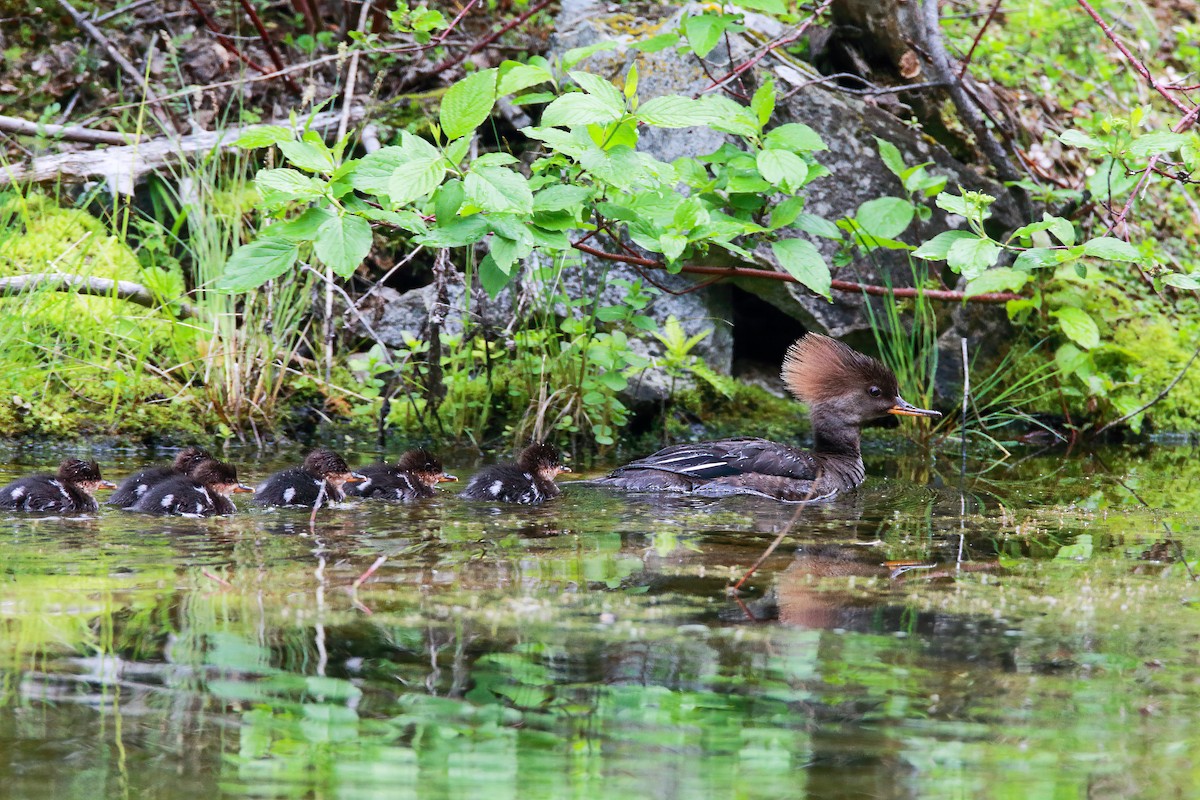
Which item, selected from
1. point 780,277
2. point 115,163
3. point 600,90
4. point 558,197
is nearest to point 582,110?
point 600,90

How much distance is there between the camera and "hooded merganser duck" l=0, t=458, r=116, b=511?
484cm

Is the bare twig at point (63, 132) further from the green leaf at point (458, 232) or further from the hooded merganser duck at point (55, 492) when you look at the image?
the green leaf at point (458, 232)

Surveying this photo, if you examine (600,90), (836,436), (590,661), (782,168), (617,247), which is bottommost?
(590,661)

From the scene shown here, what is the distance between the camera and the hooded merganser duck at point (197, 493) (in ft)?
16.0

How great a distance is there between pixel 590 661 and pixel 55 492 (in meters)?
2.95

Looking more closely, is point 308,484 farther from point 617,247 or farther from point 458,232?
point 617,247

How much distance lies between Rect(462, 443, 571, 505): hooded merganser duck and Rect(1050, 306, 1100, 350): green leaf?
128 inches

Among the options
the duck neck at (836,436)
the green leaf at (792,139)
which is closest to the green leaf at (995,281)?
the duck neck at (836,436)

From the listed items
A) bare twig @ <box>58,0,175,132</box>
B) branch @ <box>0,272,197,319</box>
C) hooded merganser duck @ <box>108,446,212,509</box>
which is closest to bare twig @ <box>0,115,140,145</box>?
bare twig @ <box>58,0,175,132</box>

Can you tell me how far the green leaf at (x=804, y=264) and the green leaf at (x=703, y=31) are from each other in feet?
3.19

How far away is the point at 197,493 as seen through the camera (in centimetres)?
493

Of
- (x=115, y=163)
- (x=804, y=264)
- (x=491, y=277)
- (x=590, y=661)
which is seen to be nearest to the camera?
(x=590, y=661)

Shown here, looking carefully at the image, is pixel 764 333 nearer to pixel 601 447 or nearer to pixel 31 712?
pixel 601 447

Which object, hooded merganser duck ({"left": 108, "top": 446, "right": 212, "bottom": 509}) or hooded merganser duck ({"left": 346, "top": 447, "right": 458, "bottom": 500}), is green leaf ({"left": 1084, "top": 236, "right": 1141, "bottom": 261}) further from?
hooded merganser duck ({"left": 108, "top": 446, "right": 212, "bottom": 509})
